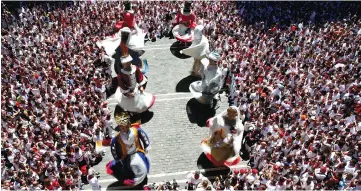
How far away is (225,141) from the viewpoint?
→ 13.8 m

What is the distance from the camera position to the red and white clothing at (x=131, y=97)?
15.9 metres

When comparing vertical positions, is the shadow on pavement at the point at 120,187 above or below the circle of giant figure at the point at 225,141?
below

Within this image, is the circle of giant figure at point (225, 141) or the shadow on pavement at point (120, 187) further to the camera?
the circle of giant figure at point (225, 141)

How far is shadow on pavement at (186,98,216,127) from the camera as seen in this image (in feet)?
55.5

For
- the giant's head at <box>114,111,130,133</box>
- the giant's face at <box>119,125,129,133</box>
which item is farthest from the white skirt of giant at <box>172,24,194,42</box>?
the giant's face at <box>119,125,129,133</box>

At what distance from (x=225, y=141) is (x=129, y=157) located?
12.7 ft

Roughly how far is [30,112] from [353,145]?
44.7 ft

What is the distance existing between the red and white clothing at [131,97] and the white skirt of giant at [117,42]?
7.45ft

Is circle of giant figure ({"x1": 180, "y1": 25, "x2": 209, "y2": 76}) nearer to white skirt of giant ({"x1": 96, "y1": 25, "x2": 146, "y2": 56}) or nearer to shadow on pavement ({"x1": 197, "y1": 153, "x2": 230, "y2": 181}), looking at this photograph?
white skirt of giant ({"x1": 96, "y1": 25, "x2": 146, "y2": 56})

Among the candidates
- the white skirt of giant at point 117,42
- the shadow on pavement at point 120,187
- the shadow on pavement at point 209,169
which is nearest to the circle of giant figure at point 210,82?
the shadow on pavement at point 209,169

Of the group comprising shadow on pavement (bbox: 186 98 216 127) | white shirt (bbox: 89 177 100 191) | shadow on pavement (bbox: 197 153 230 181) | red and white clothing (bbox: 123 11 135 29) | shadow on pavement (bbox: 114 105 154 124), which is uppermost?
red and white clothing (bbox: 123 11 135 29)

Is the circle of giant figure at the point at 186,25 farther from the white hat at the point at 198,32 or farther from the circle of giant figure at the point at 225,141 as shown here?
the circle of giant figure at the point at 225,141

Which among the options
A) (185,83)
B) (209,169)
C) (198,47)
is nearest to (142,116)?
(185,83)

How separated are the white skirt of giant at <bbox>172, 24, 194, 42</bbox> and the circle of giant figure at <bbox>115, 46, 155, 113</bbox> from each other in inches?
205
